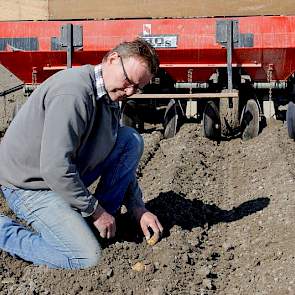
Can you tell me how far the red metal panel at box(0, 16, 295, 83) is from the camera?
912cm

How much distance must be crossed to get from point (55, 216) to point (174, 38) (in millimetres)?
5345

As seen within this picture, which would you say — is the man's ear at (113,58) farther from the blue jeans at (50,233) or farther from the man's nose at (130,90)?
the blue jeans at (50,233)

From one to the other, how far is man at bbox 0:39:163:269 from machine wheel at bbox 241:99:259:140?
14.4 feet

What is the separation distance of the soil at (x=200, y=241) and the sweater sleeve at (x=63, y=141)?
0.55 m

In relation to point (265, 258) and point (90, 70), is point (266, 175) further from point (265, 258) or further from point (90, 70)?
point (90, 70)

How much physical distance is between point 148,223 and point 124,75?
1045 millimetres

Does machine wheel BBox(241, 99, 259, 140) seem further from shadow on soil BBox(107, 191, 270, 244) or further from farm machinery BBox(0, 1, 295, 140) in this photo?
shadow on soil BBox(107, 191, 270, 244)

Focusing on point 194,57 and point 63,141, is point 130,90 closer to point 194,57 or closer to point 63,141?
point 63,141

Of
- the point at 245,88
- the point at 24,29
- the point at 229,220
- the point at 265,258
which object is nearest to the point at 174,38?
the point at 245,88

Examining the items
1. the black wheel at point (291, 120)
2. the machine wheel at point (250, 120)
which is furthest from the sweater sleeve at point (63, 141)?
the machine wheel at point (250, 120)

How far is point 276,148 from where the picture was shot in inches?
309

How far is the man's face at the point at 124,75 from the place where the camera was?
3984 millimetres

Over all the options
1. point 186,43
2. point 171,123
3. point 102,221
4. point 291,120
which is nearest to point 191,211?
point 102,221

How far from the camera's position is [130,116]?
9.56 m
